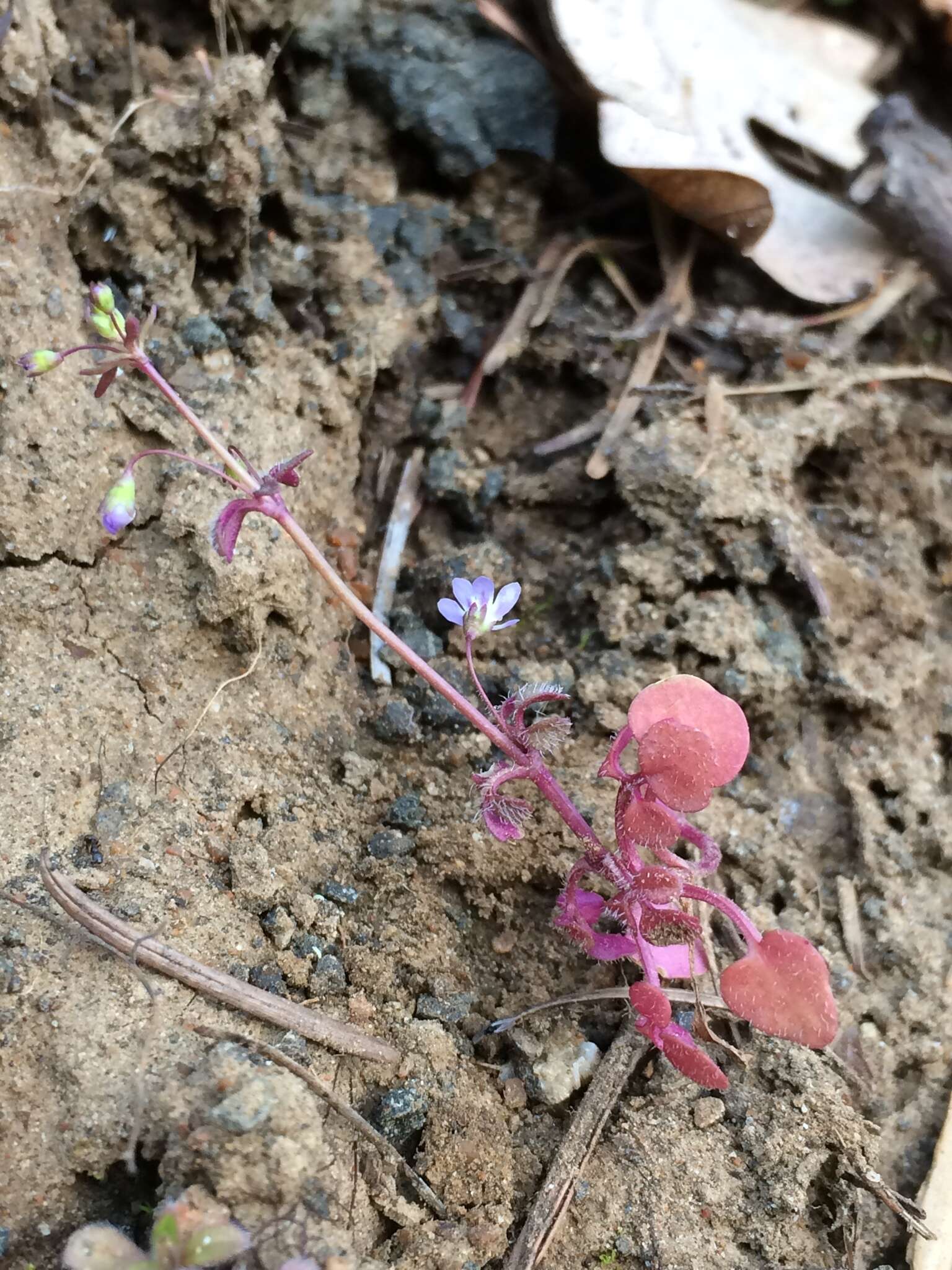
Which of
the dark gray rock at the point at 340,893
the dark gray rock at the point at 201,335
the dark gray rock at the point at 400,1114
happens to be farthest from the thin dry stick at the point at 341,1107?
the dark gray rock at the point at 201,335

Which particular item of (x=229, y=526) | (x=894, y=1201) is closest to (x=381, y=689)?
(x=229, y=526)

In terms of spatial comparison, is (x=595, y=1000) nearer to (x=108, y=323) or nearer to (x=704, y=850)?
(x=704, y=850)

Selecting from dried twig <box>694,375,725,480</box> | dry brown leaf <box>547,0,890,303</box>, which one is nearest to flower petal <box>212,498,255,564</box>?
dried twig <box>694,375,725,480</box>

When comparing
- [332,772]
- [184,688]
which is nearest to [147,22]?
[184,688]

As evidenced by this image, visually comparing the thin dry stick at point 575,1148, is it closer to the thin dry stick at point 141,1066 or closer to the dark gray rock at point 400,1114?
the dark gray rock at point 400,1114

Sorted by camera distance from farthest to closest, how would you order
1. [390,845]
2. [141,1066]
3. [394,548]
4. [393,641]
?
[394,548] < [390,845] < [393,641] < [141,1066]

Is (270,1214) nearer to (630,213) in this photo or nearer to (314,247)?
(314,247)
